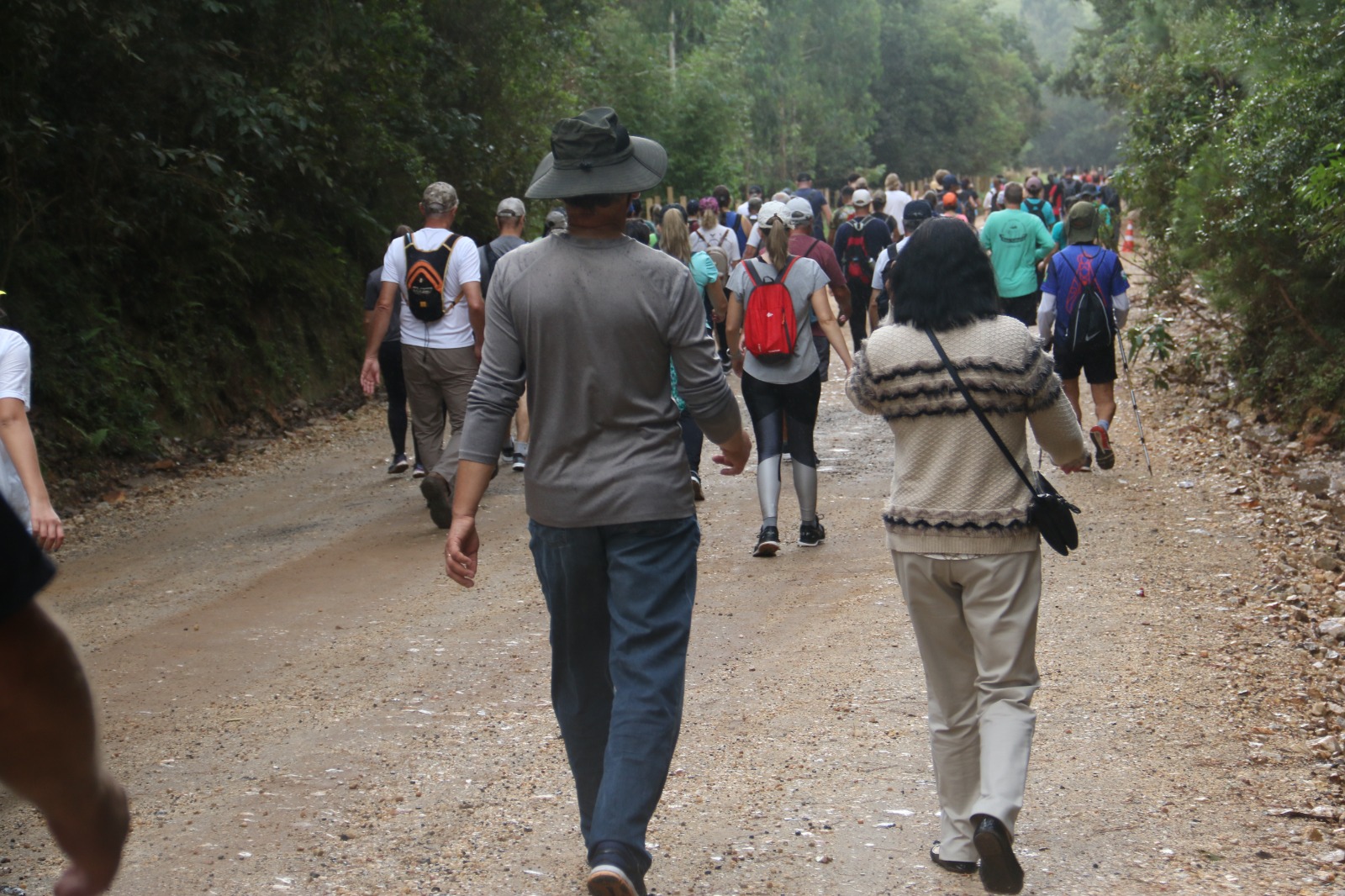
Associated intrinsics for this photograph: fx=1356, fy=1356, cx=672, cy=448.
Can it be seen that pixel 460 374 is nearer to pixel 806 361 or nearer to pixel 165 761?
pixel 806 361

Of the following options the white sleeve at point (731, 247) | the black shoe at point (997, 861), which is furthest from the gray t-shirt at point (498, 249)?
the black shoe at point (997, 861)

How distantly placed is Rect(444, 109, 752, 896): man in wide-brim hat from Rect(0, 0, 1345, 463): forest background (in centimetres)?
591

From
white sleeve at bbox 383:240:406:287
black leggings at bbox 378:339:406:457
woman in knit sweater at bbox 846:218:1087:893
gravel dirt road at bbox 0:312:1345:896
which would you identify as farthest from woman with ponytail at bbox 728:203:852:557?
woman in knit sweater at bbox 846:218:1087:893

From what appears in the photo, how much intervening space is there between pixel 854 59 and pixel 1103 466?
2433 inches

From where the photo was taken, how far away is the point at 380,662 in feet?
21.4

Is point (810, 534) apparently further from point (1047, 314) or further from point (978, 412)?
point (978, 412)

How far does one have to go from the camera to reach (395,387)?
11.2m

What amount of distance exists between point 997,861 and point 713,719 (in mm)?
2010

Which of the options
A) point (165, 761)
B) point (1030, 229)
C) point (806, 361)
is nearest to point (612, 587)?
point (165, 761)

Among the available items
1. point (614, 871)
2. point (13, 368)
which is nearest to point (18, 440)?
point (13, 368)

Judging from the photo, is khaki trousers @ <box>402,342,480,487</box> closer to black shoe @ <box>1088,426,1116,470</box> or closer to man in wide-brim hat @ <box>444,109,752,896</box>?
black shoe @ <box>1088,426,1116,470</box>

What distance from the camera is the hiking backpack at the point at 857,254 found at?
50.3ft

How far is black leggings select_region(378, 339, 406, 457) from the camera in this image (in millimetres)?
10945

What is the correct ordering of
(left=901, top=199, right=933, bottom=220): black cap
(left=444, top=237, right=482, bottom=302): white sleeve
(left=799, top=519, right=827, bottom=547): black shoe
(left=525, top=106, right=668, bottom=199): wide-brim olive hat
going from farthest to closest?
(left=901, top=199, right=933, bottom=220): black cap, (left=444, top=237, right=482, bottom=302): white sleeve, (left=799, top=519, right=827, bottom=547): black shoe, (left=525, top=106, right=668, bottom=199): wide-brim olive hat
